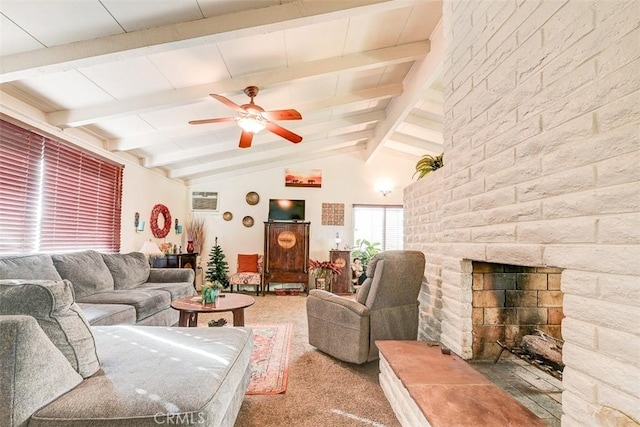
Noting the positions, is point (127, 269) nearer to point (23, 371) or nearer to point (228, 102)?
point (228, 102)

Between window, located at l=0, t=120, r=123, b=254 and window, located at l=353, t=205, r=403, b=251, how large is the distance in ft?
14.2

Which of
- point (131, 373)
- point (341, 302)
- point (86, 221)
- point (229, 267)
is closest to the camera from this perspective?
point (131, 373)

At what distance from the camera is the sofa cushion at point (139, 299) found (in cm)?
294

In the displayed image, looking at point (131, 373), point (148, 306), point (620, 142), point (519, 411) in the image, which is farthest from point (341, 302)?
point (620, 142)

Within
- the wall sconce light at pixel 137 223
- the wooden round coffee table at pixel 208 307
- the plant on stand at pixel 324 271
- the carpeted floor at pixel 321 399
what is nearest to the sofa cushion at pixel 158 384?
the carpeted floor at pixel 321 399

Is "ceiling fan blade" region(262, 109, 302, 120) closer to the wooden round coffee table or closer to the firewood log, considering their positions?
the wooden round coffee table

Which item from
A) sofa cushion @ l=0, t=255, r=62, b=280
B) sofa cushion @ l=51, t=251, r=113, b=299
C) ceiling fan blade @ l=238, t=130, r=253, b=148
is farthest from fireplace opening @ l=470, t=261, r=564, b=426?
sofa cushion @ l=51, t=251, r=113, b=299

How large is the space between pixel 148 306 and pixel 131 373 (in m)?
1.94

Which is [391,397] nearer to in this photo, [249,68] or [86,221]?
[249,68]

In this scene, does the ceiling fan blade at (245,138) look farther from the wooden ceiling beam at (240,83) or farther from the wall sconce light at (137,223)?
the wall sconce light at (137,223)

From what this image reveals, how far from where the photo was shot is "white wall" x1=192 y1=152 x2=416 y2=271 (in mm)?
6602

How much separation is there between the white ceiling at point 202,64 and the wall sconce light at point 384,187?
6.03 ft

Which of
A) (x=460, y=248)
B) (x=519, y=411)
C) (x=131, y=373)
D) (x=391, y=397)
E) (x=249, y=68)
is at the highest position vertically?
(x=249, y=68)

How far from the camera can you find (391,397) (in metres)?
2.01
